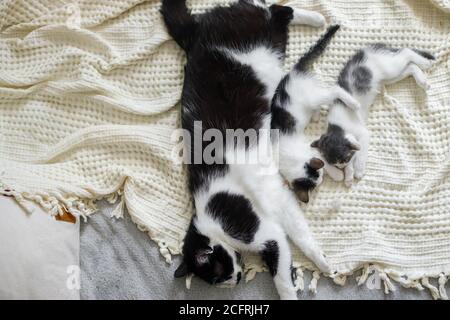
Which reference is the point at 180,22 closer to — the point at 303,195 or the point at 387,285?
the point at 303,195

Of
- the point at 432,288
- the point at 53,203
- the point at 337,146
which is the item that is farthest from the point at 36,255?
the point at 432,288

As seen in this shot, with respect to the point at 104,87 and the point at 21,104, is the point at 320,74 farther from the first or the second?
the point at 21,104

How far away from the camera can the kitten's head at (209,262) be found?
1.45m

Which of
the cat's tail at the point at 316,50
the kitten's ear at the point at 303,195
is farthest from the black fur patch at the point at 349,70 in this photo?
the kitten's ear at the point at 303,195

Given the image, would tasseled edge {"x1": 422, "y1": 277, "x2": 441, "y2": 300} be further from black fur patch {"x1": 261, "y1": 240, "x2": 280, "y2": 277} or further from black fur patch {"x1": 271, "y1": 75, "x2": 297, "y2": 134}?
black fur patch {"x1": 271, "y1": 75, "x2": 297, "y2": 134}

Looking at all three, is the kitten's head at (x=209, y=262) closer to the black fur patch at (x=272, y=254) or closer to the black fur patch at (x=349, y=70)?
the black fur patch at (x=272, y=254)

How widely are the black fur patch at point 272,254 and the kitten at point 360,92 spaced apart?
310mm

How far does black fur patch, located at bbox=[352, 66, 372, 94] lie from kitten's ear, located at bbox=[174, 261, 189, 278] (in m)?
0.80

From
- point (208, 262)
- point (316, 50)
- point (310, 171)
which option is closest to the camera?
point (208, 262)

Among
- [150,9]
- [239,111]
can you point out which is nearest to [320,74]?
[239,111]

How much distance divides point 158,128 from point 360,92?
0.70 metres

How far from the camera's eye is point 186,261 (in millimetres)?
1485

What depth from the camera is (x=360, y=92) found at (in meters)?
1.56

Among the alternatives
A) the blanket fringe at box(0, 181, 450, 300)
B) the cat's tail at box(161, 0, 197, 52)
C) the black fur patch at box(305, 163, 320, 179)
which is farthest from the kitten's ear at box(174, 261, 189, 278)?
the cat's tail at box(161, 0, 197, 52)
